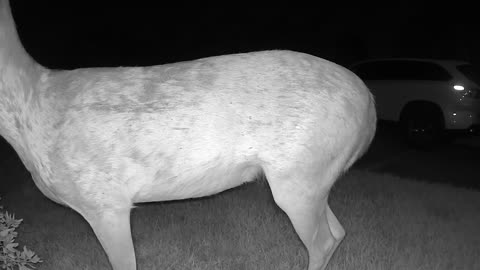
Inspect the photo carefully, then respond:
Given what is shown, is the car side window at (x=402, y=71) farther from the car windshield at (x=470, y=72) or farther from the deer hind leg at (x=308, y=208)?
the deer hind leg at (x=308, y=208)

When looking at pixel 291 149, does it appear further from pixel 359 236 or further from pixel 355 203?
pixel 355 203

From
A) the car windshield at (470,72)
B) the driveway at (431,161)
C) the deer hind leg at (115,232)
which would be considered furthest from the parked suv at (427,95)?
the deer hind leg at (115,232)

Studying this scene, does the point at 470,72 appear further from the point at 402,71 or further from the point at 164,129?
the point at 164,129

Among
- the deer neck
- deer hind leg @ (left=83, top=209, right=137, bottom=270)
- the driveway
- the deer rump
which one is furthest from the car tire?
the deer neck

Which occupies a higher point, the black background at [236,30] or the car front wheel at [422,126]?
the car front wheel at [422,126]

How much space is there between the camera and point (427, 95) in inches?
380

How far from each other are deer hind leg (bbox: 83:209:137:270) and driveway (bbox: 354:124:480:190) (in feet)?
17.7

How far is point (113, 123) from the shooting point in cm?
289

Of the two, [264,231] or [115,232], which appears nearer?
[115,232]

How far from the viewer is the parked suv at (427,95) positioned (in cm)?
903

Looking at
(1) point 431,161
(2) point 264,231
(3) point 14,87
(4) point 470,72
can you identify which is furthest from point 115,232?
(4) point 470,72

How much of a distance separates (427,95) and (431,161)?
1.71 m

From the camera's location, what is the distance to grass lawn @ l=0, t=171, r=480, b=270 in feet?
13.4

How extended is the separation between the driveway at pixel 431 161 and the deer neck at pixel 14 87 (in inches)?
231
